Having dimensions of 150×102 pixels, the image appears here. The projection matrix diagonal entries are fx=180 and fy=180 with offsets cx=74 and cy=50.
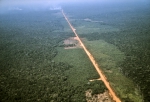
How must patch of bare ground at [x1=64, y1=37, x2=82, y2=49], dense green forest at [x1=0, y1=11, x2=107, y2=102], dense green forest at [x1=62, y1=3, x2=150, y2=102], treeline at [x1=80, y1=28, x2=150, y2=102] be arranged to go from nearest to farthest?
dense green forest at [x1=0, y1=11, x2=107, y2=102] → treeline at [x1=80, y1=28, x2=150, y2=102] → dense green forest at [x1=62, y1=3, x2=150, y2=102] → patch of bare ground at [x1=64, y1=37, x2=82, y2=49]

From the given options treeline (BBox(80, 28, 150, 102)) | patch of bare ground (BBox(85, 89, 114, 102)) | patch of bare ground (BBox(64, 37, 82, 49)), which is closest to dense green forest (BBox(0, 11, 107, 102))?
patch of bare ground (BBox(85, 89, 114, 102))

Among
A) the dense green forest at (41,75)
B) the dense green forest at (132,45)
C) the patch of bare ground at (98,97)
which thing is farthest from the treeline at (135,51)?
the dense green forest at (41,75)

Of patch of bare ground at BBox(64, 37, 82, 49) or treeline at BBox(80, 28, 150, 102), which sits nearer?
treeline at BBox(80, 28, 150, 102)

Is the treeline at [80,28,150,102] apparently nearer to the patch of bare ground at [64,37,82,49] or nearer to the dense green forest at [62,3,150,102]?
the dense green forest at [62,3,150,102]

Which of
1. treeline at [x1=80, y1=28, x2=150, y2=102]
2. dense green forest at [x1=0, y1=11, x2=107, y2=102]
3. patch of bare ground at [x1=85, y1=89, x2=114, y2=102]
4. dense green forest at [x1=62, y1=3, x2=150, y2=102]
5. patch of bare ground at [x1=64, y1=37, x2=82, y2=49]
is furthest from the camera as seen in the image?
patch of bare ground at [x1=64, y1=37, x2=82, y2=49]

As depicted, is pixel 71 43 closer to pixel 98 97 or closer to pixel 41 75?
pixel 41 75

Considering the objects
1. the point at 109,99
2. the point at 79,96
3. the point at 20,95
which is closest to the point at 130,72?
the point at 109,99

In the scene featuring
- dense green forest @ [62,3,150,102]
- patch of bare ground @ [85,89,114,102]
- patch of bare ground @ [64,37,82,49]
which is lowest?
patch of bare ground @ [64,37,82,49]

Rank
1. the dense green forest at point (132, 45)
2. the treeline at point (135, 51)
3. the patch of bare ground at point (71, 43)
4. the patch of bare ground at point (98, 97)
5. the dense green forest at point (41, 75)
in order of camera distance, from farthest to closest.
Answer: the patch of bare ground at point (71, 43) < the dense green forest at point (132, 45) < the treeline at point (135, 51) < the dense green forest at point (41, 75) < the patch of bare ground at point (98, 97)

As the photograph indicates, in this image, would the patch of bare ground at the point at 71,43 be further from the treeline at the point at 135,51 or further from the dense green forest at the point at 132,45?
the treeline at the point at 135,51
